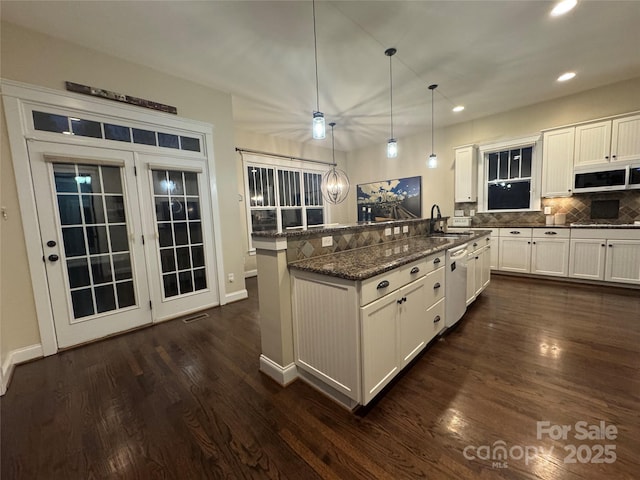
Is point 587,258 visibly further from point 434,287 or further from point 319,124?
point 319,124

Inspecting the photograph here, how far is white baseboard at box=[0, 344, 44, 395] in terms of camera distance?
6.80ft

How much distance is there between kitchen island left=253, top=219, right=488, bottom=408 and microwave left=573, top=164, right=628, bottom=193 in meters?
3.49

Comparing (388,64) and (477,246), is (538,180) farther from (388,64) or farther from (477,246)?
(388,64)

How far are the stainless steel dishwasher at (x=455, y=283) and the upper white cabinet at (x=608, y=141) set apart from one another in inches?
122

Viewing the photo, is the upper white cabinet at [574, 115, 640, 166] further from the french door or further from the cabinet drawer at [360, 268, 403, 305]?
the french door

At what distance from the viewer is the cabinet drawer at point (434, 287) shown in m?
2.18

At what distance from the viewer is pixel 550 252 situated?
13.6 ft

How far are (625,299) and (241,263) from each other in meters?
5.25

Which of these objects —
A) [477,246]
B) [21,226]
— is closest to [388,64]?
[477,246]

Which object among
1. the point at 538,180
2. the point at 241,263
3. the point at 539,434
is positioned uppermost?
the point at 538,180

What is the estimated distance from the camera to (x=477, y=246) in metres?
3.19

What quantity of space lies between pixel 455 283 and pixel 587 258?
9.66ft

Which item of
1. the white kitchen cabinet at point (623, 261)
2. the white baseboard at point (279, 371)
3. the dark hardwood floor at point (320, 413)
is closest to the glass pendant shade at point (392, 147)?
the dark hardwood floor at point (320, 413)

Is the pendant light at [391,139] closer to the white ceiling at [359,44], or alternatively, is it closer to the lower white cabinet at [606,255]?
the white ceiling at [359,44]
